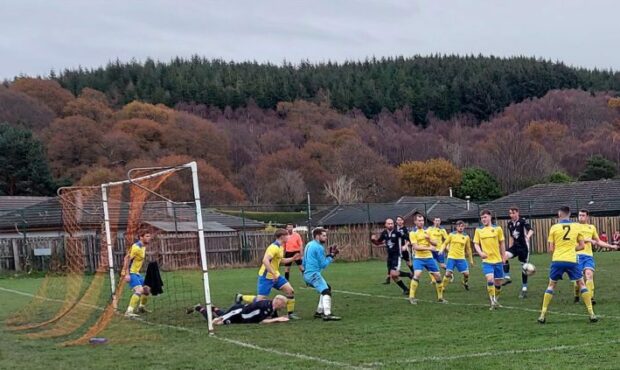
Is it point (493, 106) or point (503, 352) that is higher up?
point (493, 106)

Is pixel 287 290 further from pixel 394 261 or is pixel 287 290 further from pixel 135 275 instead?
pixel 394 261

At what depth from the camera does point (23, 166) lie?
71.6 metres

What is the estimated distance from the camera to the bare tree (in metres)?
81.4

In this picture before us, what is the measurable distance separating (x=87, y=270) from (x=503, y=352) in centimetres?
2727

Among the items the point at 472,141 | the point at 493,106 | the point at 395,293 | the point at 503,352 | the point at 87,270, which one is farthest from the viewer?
the point at 493,106

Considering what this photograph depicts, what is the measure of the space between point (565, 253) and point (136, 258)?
9134mm

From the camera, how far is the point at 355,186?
86000 mm

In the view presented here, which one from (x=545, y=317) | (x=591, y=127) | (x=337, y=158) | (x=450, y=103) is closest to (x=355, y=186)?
(x=337, y=158)

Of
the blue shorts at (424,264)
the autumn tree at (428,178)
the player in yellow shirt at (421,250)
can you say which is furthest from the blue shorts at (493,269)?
the autumn tree at (428,178)

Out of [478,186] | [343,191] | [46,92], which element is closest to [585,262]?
[343,191]

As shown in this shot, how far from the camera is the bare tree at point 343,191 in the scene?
81375mm

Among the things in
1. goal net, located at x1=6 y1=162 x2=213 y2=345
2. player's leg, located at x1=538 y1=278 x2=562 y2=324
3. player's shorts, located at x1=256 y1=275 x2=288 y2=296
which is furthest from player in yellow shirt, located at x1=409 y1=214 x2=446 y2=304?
goal net, located at x1=6 y1=162 x2=213 y2=345

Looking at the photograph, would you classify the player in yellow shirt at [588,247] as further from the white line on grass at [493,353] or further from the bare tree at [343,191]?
the bare tree at [343,191]

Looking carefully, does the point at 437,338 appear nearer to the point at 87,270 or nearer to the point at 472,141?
the point at 87,270
